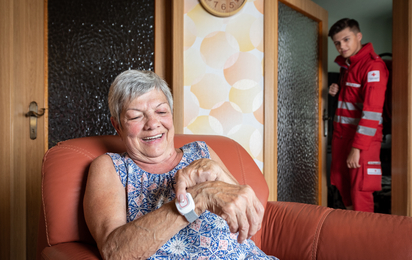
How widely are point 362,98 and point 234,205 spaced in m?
2.07

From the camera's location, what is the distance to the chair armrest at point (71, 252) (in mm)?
934

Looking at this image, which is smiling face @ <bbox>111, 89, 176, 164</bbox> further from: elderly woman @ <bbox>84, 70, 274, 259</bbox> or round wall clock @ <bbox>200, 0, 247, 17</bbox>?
round wall clock @ <bbox>200, 0, 247, 17</bbox>

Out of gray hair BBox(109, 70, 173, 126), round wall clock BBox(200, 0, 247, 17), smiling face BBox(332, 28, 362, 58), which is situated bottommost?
gray hair BBox(109, 70, 173, 126)

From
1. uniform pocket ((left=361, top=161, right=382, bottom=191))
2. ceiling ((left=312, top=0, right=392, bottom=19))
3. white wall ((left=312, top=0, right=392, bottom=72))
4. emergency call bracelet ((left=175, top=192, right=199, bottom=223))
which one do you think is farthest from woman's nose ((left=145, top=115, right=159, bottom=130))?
white wall ((left=312, top=0, right=392, bottom=72))

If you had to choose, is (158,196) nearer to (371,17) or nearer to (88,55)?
(88,55)

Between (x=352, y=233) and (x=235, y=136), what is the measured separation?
1.15m

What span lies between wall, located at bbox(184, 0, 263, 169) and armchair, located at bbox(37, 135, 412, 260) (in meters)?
0.84

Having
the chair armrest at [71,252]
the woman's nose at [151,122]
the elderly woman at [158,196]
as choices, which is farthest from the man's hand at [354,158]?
the chair armrest at [71,252]

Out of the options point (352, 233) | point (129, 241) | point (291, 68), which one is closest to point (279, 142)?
point (291, 68)

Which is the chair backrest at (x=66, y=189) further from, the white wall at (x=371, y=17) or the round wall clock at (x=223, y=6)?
the white wall at (x=371, y=17)

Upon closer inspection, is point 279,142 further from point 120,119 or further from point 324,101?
point 120,119

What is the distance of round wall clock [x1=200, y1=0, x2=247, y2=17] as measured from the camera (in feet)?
6.84

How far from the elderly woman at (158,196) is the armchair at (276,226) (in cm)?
9

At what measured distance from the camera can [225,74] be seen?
7.09 feet
